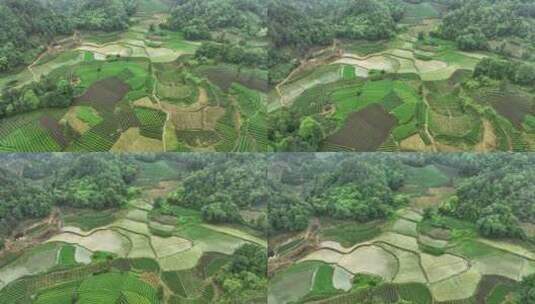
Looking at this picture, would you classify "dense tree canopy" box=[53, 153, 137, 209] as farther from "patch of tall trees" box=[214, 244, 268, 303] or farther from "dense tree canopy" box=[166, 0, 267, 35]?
"dense tree canopy" box=[166, 0, 267, 35]

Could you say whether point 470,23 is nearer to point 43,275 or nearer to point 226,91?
point 226,91

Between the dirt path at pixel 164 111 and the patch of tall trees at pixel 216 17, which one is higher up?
the patch of tall trees at pixel 216 17

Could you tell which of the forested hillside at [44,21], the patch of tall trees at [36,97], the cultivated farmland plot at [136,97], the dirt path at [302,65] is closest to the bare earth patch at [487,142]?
the dirt path at [302,65]

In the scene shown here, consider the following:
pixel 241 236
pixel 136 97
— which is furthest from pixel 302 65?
pixel 241 236

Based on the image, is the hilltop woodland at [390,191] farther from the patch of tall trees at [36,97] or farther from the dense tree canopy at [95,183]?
the patch of tall trees at [36,97]

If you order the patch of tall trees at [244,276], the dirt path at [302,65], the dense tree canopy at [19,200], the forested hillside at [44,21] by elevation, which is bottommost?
the patch of tall trees at [244,276]

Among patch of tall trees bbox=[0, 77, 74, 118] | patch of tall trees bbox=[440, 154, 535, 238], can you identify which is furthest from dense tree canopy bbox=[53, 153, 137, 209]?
patch of tall trees bbox=[440, 154, 535, 238]

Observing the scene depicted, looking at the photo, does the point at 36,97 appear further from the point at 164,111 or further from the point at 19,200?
the point at 164,111
